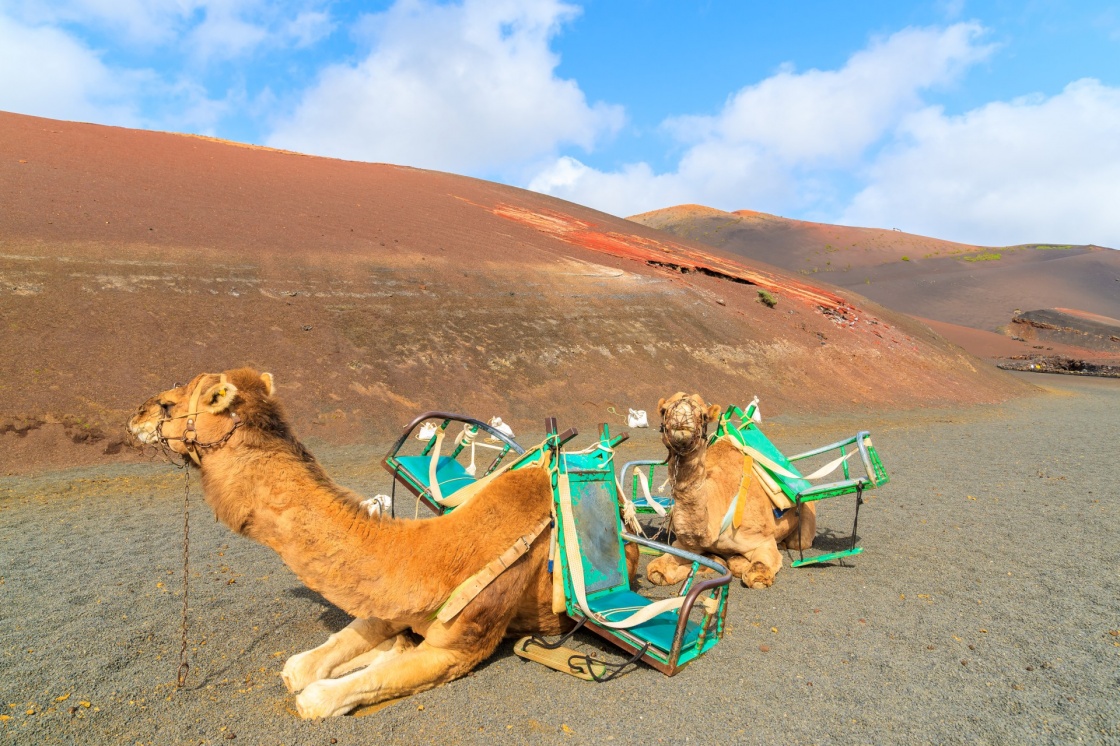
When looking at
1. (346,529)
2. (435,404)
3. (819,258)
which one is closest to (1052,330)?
A: (819,258)

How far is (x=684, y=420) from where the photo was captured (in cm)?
489

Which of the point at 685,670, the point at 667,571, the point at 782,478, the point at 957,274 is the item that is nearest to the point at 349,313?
the point at 667,571

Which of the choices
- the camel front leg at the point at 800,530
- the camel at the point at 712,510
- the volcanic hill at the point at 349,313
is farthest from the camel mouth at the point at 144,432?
the volcanic hill at the point at 349,313

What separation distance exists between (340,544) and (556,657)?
1.57 meters

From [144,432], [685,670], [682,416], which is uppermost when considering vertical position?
[682,416]

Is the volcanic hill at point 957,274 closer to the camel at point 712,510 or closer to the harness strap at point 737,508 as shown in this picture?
the camel at point 712,510

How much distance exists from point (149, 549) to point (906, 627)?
692cm

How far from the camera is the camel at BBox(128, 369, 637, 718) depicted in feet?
11.1

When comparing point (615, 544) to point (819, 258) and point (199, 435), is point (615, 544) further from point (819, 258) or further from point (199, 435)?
point (819, 258)

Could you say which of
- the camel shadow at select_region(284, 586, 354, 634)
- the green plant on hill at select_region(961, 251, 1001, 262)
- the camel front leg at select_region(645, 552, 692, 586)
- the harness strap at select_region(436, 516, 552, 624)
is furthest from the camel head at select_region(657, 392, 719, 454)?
the green plant on hill at select_region(961, 251, 1001, 262)

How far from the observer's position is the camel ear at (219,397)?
11.1 feet

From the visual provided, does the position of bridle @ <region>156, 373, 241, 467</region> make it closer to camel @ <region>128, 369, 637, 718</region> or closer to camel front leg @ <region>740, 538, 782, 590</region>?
camel @ <region>128, 369, 637, 718</region>

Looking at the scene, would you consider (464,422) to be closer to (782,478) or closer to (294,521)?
(294,521)

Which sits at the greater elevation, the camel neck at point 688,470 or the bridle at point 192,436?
the bridle at point 192,436
